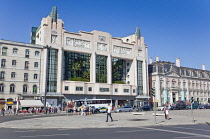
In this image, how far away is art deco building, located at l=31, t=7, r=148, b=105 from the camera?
205 feet

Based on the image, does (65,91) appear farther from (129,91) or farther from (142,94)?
(142,94)

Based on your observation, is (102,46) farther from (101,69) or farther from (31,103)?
(31,103)

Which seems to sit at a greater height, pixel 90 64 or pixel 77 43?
pixel 77 43

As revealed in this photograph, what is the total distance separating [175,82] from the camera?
88188 mm

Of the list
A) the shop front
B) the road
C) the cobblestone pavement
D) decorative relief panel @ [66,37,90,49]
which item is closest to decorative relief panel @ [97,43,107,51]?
decorative relief panel @ [66,37,90,49]

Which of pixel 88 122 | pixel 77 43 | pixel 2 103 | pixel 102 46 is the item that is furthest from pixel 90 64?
pixel 88 122

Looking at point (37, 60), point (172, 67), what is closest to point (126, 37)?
point (172, 67)

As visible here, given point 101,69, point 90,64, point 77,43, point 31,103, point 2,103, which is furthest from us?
point 101,69

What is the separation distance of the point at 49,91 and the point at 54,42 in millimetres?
14065

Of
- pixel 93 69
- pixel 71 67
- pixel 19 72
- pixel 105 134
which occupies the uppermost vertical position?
pixel 71 67

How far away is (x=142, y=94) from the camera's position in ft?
259

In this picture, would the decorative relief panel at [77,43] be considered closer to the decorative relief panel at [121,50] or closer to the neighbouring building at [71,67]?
the neighbouring building at [71,67]

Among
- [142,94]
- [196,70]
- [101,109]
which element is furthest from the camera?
[196,70]

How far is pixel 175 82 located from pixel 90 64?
37.4 meters
